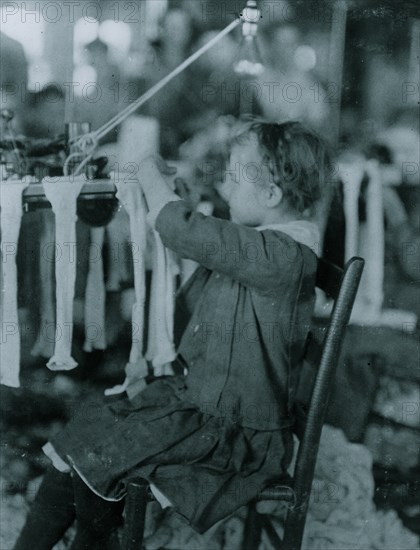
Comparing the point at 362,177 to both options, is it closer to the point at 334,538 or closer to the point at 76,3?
the point at 76,3

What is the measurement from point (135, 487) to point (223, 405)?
0.20 meters

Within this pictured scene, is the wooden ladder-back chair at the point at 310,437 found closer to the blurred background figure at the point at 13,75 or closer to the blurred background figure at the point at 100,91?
the blurred background figure at the point at 100,91

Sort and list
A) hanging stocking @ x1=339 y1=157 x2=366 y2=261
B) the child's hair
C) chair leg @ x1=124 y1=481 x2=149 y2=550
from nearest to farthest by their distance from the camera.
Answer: chair leg @ x1=124 y1=481 x2=149 y2=550, the child's hair, hanging stocking @ x1=339 y1=157 x2=366 y2=261

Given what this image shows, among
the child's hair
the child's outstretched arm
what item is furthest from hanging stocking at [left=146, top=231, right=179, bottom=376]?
Result: the child's hair

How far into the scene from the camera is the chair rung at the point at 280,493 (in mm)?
1056

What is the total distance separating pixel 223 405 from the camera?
111 centimetres

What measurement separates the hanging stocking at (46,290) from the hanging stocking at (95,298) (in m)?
0.07

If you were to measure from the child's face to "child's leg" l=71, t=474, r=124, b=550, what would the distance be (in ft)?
1.79

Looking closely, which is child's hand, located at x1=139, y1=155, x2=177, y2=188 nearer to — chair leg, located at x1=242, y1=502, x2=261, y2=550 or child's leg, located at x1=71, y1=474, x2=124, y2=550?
child's leg, located at x1=71, y1=474, x2=124, y2=550

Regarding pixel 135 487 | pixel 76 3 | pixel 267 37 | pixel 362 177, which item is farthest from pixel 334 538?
pixel 76 3

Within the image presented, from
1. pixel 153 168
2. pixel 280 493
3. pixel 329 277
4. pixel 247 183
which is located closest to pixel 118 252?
pixel 153 168

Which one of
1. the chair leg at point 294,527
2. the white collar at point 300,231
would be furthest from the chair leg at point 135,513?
the white collar at point 300,231

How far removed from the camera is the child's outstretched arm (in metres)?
1.05

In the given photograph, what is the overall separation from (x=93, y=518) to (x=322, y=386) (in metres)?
0.47
